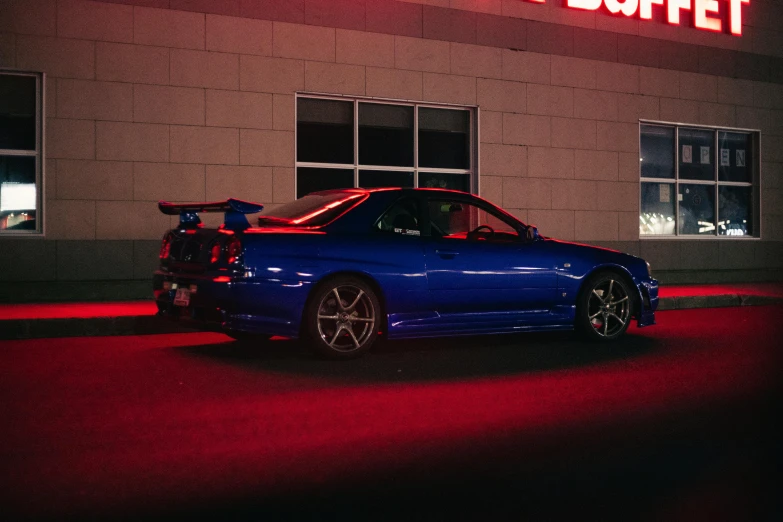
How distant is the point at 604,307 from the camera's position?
976cm

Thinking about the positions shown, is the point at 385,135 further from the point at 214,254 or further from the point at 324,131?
the point at 214,254

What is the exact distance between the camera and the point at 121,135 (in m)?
13.3

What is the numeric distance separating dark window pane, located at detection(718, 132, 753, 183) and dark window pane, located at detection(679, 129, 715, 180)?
0.69 feet

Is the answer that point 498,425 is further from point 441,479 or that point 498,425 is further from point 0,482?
point 0,482

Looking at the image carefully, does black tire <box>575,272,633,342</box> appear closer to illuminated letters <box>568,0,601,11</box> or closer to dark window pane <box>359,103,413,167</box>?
dark window pane <box>359,103,413,167</box>

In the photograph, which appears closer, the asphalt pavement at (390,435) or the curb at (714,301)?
the asphalt pavement at (390,435)

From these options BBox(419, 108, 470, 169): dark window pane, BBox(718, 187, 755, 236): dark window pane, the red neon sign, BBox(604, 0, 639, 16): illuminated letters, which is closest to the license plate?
BBox(419, 108, 470, 169): dark window pane

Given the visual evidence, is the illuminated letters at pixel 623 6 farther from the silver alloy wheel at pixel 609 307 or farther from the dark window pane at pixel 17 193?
the dark window pane at pixel 17 193

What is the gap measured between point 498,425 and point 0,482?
108 inches

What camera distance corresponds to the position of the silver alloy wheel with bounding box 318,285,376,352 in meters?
8.15

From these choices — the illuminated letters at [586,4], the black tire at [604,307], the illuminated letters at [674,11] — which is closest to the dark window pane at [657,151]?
the illuminated letters at [674,11]

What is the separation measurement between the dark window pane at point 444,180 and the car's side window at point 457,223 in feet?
20.8

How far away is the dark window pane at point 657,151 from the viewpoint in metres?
18.1

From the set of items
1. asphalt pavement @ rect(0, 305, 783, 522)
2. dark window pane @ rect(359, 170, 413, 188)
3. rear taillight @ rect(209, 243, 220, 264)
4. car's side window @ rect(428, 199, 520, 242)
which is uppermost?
dark window pane @ rect(359, 170, 413, 188)
